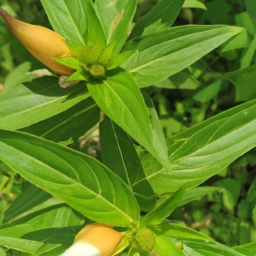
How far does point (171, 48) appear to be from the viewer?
2.60 feet

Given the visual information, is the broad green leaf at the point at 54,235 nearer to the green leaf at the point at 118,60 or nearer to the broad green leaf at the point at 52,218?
the broad green leaf at the point at 52,218

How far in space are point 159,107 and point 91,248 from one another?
0.91 meters

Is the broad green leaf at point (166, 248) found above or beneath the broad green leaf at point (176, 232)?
beneath

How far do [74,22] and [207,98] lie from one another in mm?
715

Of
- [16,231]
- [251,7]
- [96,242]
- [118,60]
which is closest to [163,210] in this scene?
[96,242]

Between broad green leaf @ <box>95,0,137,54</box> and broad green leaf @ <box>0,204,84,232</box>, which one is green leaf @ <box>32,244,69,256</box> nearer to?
broad green leaf @ <box>0,204,84,232</box>

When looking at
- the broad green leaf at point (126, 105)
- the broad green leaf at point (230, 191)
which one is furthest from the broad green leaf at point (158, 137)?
the broad green leaf at point (230, 191)

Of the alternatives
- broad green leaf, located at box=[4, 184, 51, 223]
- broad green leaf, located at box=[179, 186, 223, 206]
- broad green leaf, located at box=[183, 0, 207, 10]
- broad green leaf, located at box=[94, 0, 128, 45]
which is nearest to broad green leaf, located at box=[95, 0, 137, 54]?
broad green leaf, located at box=[94, 0, 128, 45]

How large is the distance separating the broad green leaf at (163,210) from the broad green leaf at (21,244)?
1.04 feet

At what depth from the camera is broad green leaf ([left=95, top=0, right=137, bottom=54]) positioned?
2.57ft

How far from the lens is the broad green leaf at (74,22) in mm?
759

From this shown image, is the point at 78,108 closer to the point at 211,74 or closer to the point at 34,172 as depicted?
the point at 34,172

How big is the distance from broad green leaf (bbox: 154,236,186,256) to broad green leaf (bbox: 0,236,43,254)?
345 mm

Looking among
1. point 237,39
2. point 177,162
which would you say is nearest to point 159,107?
point 237,39
